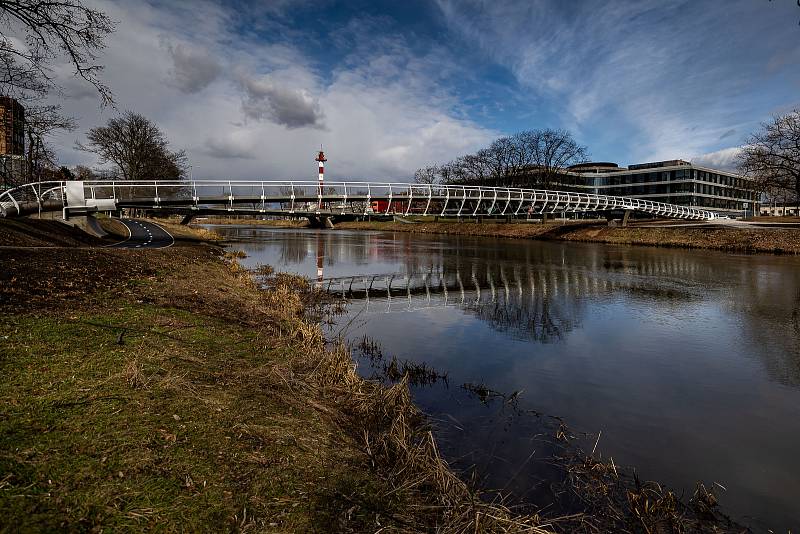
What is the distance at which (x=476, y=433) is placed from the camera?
628 cm

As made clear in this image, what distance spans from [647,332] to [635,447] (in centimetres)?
743

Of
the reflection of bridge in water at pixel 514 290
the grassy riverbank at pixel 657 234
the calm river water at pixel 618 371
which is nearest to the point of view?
the calm river water at pixel 618 371

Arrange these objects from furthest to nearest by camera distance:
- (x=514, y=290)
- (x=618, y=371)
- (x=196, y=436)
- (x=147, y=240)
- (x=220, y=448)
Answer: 1. (x=147, y=240)
2. (x=514, y=290)
3. (x=618, y=371)
4. (x=196, y=436)
5. (x=220, y=448)

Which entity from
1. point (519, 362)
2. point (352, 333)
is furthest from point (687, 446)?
point (352, 333)

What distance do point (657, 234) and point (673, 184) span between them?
68.4m

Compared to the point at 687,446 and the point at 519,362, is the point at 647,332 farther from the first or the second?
the point at 687,446

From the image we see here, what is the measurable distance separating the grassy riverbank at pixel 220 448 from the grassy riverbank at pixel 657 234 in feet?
146

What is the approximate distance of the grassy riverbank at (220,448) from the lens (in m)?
3.45

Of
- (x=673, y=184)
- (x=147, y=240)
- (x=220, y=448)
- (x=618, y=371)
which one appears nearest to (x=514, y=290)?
(x=618, y=371)

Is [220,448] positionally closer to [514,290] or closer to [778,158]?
[514,290]

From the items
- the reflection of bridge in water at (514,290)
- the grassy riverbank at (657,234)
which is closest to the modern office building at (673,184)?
the grassy riverbank at (657,234)

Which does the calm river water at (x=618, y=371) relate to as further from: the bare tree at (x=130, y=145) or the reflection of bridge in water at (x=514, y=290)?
the bare tree at (x=130, y=145)

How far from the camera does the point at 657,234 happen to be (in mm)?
48469

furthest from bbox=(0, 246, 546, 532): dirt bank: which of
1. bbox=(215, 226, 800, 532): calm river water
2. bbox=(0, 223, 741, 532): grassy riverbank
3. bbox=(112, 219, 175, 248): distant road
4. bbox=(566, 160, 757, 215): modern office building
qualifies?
bbox=(566, 160, 757, 215): modern office building
